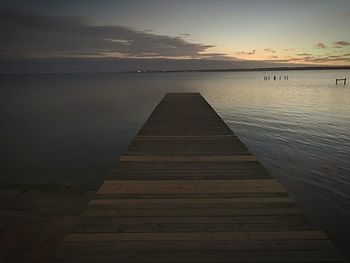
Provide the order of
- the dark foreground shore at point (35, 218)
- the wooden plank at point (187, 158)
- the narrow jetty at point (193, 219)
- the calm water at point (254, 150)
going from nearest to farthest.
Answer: the narrow jetty at point (193, 219)
the dark foreground shore at point (35, 218)
the wooden plank at point (187, 158)
the calm water at point (254, 150)

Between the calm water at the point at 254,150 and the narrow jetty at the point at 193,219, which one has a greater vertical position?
the narrow jetty at the point at 193,219

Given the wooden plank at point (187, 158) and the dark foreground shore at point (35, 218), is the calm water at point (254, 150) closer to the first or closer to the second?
the dark foreground shore at point (35, 218)

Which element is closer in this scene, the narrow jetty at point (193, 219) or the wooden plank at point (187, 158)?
the narrow jetty at point (193, 219)

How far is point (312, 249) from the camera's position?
10.8 ft

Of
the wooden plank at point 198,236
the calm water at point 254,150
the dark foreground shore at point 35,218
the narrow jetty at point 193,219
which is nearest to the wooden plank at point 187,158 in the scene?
the narrow jetty at point 193,219

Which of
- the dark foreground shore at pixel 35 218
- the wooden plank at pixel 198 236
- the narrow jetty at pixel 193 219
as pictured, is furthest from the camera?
the dark foreground shore at pixel 35 218

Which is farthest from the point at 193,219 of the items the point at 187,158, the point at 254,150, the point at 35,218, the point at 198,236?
the point at 254,150

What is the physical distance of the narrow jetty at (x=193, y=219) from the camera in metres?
3.25

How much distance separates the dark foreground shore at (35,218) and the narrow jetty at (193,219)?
2025 millimetres

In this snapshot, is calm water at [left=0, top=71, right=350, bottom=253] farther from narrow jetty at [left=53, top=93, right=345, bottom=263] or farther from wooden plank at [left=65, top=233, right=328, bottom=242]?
wooden plank at [left=65, top=233, right=328, bottom=242]

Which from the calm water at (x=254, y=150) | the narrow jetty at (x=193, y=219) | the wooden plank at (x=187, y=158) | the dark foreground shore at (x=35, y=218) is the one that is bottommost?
the calm water at (x=254, y=150)

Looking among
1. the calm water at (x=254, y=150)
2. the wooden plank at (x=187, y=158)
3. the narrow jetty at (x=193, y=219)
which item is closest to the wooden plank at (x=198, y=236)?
the narrow jetty at (x=193, y=219)

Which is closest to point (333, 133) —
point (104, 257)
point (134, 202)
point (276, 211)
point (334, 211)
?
point (334, 211)

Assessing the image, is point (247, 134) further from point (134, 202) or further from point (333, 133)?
point (134, 202)
